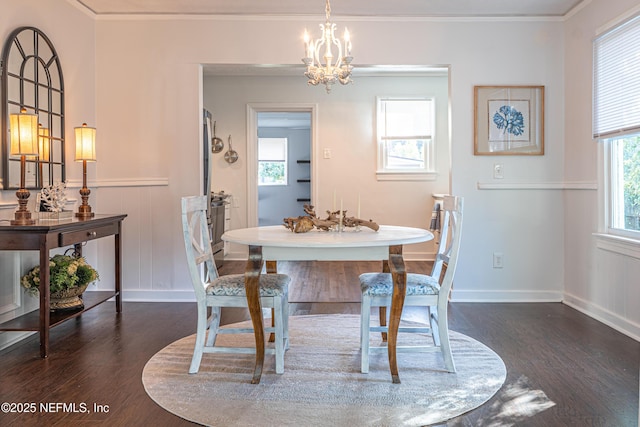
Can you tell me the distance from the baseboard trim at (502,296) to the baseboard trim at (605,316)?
0.14m

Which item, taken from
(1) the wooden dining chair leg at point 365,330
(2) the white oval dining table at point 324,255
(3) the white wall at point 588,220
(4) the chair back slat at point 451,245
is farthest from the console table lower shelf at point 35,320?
(3) the white wall at point 588,220

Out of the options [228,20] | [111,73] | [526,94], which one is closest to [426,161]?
[526,94]

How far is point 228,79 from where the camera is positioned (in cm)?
596

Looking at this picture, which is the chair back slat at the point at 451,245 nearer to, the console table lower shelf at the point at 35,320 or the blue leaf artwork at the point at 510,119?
the blue leaf artwork at the point at 510,119

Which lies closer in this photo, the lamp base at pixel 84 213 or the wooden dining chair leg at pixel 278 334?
the wooden dining chair leg at pixel 278 334

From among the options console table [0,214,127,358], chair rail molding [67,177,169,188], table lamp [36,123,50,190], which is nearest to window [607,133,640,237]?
chair rail molding [67,177,169,188]

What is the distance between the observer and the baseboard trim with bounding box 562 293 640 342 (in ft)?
9.55

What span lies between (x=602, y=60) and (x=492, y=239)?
60.2 inches

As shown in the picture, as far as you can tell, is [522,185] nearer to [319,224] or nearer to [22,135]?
[319,224]

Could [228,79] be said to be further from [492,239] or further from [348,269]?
[492,239]

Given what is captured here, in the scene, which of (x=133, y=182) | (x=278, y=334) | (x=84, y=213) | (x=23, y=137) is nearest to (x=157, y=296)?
(x=133, y=182)

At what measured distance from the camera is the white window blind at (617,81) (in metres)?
2.89

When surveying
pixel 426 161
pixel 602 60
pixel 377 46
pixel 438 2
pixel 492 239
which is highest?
pixel 438 2

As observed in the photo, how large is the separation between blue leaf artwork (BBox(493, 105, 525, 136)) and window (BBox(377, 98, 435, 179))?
219 cm
